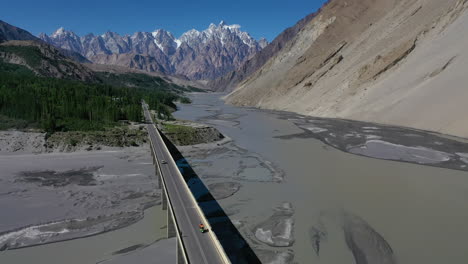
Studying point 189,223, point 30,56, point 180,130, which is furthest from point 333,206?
point 30,56

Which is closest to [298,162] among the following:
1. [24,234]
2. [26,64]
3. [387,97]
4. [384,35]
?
[24,234]

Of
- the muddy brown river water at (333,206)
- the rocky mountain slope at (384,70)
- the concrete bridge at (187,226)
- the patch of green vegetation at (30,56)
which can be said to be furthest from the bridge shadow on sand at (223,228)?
the patch of green vegetation at (30,56)

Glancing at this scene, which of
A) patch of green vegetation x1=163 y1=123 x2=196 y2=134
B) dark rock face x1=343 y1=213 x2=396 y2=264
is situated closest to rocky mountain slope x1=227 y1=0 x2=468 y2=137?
dark rock face x1=343 y1=213 x2=396 y2=264

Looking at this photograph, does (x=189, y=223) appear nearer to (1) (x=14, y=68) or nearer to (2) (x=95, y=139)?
(2) (x=95, y=139)

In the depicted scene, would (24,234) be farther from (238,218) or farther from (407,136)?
(407,136)

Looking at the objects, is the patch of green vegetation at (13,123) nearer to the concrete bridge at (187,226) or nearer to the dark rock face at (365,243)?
the concrete bridge at (187,226)

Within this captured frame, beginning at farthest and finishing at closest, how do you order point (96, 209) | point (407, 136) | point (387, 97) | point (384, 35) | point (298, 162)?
1. point (384, 35)
2. point (387, 97)
3. point (407, 136)
4. point (298, 162)
5. point (96, 209)
